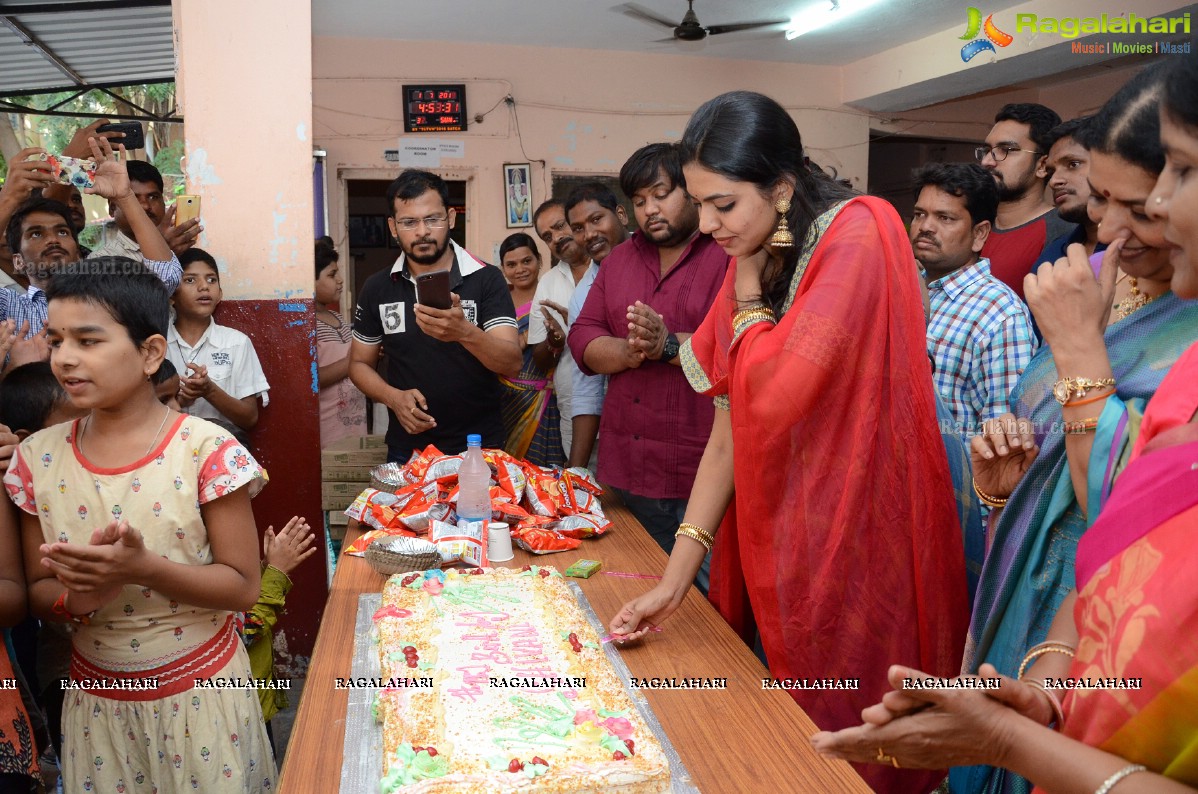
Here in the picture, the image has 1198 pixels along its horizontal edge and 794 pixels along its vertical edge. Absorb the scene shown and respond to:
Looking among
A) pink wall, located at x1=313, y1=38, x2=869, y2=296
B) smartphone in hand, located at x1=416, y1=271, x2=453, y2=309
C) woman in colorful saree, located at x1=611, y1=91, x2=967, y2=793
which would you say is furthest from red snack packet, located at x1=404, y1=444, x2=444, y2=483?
pink wall, located at x1=313, y1=38, x2=869, y2=296

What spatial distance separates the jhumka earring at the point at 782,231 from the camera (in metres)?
1.72

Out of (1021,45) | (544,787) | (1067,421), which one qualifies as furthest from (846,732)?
(1021,45)

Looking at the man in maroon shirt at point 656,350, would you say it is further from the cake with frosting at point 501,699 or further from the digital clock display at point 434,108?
the digital clock display at point 434,108

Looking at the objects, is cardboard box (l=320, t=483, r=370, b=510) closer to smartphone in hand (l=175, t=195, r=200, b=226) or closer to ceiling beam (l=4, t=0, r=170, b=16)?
smartphone in hand (l=175, t=195, r=200, b=226)

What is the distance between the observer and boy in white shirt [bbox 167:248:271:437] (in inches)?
111

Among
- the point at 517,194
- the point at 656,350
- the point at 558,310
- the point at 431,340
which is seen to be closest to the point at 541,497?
the point at 656,350

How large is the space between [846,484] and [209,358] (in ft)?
7.48

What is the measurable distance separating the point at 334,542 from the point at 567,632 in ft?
6.78

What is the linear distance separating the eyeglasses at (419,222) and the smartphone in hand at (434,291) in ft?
1.15

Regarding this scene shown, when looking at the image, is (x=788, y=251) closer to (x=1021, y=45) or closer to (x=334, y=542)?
(x=334, y=542)

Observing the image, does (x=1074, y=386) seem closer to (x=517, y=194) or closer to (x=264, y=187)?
(x=264, y=187)

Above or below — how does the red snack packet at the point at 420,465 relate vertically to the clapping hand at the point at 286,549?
above

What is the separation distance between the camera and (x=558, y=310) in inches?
142

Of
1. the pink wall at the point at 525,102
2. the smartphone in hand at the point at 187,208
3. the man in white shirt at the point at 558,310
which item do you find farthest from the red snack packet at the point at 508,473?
the pink wall at the point at 525,102
